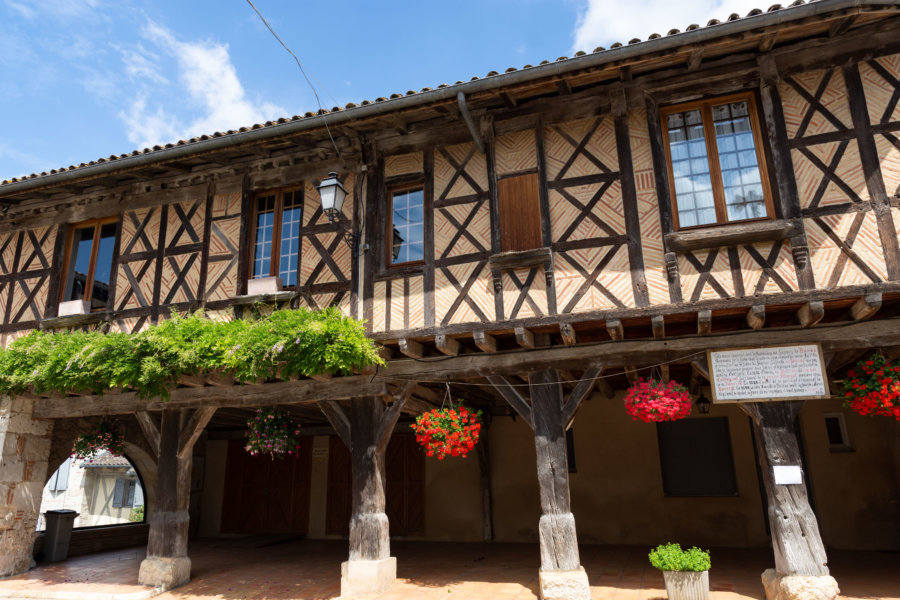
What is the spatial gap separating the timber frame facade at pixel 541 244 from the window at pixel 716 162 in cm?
7

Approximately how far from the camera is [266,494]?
1162 cm

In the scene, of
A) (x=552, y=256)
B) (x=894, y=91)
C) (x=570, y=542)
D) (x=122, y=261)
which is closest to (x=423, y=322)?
(x=552, y=256)

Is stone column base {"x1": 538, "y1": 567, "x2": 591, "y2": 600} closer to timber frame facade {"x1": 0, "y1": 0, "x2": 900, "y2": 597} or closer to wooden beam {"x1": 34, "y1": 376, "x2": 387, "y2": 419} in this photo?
timber frame facade {"x1": 0, "y1": 0, "x2": 900, "y2": 597}

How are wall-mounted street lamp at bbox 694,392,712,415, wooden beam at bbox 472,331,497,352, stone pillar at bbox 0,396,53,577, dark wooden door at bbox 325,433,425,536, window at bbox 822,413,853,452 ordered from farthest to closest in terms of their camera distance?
dark wooden door at bbox 325,433,425,536 < wall-mounted street lamp at bbox 694,392,712,415 < window at bbox 822,413,853,452 < stone pillar at bbox 0,396,53,577 < wooden beam at bbox 472,331,497,352

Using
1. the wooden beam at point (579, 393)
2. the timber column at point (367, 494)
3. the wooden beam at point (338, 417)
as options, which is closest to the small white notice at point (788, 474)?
the wooden beam at point (579, 393)

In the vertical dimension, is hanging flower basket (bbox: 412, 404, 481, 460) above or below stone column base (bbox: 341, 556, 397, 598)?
above

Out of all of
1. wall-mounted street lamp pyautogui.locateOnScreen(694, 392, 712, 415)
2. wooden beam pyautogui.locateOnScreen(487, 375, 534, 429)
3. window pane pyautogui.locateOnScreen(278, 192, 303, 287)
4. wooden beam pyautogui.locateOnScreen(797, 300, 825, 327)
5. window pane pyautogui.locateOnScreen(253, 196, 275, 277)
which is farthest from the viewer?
wall-mounted street lamp pyautogui.locateOnScreen(694, 392, 712, 415)

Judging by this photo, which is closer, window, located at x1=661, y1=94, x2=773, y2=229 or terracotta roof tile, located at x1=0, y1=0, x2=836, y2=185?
terracotta roof tile, located at x1=0, y1=0, x2=836, y2=185

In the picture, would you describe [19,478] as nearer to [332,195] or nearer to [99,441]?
[99,441]

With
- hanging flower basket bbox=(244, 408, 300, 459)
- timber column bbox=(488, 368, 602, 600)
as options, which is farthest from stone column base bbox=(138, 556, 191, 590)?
timber column bbox=(488, 368, 602, 600)

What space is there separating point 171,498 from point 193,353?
7.47 ft

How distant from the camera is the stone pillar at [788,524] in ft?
16.9

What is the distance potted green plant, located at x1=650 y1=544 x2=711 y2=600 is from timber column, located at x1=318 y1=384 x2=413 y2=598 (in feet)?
9.25

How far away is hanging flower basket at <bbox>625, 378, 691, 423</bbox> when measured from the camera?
5711 mm
